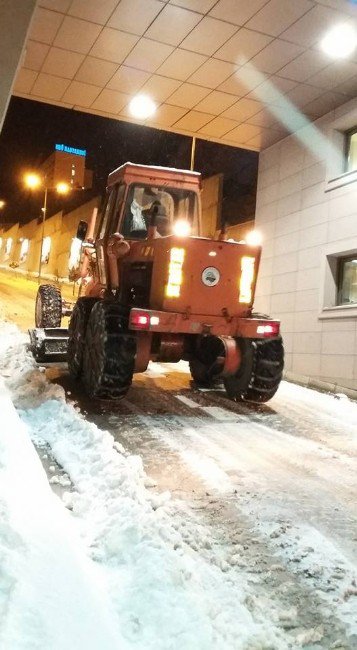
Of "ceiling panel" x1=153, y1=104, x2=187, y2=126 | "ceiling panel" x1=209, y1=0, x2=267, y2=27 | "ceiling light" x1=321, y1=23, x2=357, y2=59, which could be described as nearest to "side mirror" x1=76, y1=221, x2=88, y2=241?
"ceiling panel" x1=209, y1=0, x2=267, y2=27

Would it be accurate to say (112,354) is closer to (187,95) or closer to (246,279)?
(246,279)

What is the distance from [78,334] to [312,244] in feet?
18.0

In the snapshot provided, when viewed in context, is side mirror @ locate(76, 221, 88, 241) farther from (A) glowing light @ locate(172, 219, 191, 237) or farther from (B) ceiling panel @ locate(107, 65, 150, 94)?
(B) ceiling panel @ locate(107, 65, 150, 94)

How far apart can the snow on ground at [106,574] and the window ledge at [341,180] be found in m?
7.51

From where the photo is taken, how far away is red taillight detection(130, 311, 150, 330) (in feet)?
19.7

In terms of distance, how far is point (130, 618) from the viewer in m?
2.28

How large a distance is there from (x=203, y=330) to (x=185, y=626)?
172 inches

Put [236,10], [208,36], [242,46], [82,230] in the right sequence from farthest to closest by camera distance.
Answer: [242,46] → [208,36] → [82,230] → [236,10]

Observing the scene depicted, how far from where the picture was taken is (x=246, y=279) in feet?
22.1

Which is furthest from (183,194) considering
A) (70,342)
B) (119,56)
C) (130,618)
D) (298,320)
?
Result: (130,618)

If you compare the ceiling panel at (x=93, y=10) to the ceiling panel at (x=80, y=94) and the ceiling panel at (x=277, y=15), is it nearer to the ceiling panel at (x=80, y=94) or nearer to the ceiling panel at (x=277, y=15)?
A: the ceiling panel at (x=277, y=15)

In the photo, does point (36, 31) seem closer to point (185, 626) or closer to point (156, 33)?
point (156, 33)

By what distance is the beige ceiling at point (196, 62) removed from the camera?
25.2ft

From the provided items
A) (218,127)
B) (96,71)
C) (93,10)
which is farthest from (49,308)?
(218,127)
